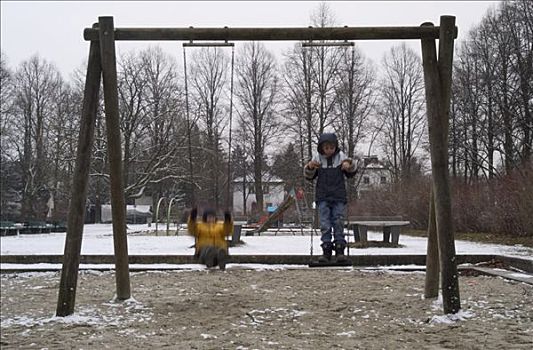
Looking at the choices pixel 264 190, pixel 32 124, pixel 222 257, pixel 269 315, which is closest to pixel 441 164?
pixel 269 315

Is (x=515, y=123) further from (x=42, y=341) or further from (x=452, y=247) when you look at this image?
(x=42, y=341)

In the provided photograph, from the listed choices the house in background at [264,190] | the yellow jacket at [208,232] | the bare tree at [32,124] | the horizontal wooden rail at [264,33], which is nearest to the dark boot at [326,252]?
the yellow jacket at [208,232]

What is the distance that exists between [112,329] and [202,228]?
266cm

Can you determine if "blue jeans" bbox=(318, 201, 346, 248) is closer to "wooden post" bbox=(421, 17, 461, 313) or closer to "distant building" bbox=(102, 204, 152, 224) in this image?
"wooden post" bbox=(421, 17, 461, 313)

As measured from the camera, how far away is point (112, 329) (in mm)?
5871

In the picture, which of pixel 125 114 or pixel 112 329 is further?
pixel 125 114

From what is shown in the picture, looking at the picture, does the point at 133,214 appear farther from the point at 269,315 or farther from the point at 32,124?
the point at 269,315

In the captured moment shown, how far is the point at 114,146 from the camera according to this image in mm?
7383

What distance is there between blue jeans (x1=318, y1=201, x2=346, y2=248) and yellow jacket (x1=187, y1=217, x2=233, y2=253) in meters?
1.44

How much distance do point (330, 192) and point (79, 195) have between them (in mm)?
3235

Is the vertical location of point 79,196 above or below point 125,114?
below

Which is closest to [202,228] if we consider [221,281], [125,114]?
[221,281]

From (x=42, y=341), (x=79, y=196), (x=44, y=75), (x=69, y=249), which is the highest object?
(x=44, y=75)

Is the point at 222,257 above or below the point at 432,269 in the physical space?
above
